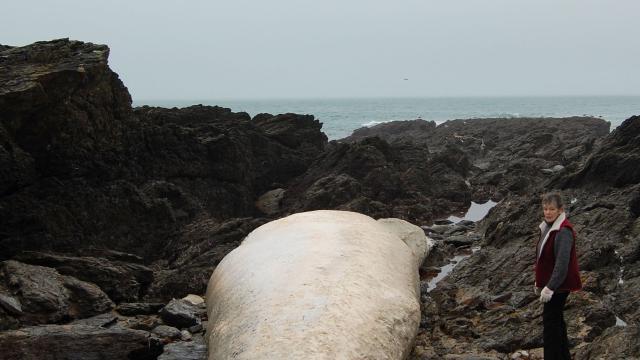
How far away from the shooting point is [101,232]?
1159cm

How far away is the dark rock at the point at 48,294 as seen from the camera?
7.52 metres

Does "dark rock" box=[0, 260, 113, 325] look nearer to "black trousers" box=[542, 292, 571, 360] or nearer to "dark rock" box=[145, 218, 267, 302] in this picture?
"dark rock" box=[145, 218, 267, 302]

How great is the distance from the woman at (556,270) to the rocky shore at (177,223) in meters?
0.42

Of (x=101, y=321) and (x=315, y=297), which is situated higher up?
(x=315, y=297)

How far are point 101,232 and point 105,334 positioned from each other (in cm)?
562

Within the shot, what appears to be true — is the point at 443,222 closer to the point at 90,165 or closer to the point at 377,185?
the point at 377,185

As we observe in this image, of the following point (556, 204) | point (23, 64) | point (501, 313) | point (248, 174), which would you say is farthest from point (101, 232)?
point (556, 204)

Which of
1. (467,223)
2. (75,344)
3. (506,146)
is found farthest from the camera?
(506,146)

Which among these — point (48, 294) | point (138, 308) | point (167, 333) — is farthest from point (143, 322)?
point (48, 294)

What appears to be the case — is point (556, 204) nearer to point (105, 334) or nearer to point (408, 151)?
point (105, 334)

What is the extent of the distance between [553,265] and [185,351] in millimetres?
4242

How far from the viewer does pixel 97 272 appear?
9125mm

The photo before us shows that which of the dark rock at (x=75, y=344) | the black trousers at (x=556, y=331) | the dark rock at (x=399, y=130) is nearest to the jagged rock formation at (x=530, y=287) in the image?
the black trousers at (x=556, y=331)

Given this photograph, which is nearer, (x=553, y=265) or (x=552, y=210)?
(x=552, y=210)
